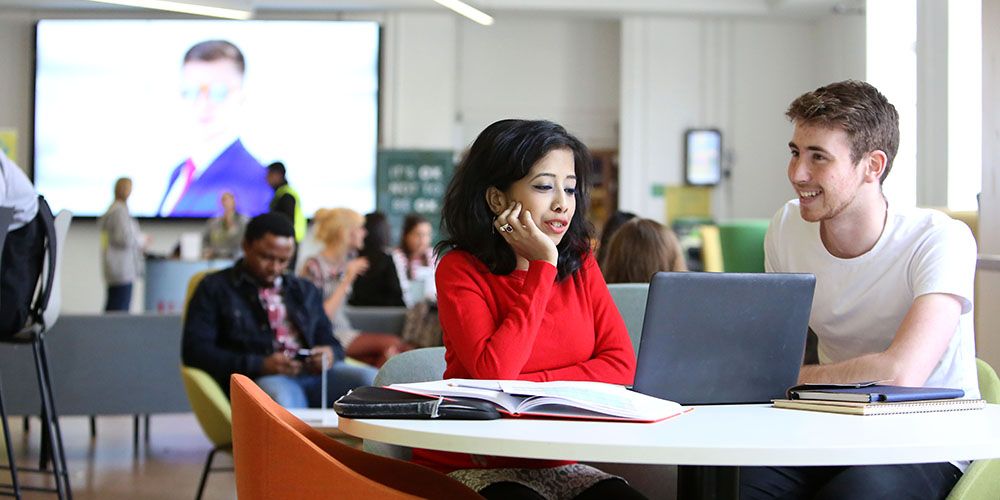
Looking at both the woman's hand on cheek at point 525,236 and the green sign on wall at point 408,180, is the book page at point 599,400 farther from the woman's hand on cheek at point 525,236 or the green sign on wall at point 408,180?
the green sign on wall at point 408,180

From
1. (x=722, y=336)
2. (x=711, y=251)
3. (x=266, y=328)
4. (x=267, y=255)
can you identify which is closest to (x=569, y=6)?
(x=711, y=251)

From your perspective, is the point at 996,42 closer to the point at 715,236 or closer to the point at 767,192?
the point at 715,236

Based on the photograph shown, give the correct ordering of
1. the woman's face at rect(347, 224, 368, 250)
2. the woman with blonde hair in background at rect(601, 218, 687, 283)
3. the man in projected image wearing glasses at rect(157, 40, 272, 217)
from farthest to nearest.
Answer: the man in projected image wearing glasses at rect(157, 40, 272, 217), the woman's face at rect(347, 224, 368, 250), the woman with blonde hair in background at rect(601, 218, 687, 283)

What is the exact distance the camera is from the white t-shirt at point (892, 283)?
2.29 meters

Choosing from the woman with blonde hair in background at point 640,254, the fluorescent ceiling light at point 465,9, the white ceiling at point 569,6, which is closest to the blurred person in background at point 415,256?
the fluorescent ceiling light at point 465,9

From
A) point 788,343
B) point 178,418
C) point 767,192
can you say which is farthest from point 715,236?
point 788,343

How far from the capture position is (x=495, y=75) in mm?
12672

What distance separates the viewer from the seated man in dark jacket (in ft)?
14.5

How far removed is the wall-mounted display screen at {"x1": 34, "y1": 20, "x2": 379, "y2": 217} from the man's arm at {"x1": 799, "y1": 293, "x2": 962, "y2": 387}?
9.92 m

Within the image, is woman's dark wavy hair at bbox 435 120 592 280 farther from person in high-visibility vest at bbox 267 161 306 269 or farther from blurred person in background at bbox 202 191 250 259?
blurred person in background at bbox 202 191 250 259

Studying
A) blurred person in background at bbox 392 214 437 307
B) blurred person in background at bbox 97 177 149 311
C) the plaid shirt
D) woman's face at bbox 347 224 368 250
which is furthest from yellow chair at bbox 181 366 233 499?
blurred person in background at bbox 97 177 149 311

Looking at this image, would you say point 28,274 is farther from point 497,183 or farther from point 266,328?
point 497,183

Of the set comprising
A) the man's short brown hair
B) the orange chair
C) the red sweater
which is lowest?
the orange chair

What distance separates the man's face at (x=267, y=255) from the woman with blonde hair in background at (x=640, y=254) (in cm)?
152
